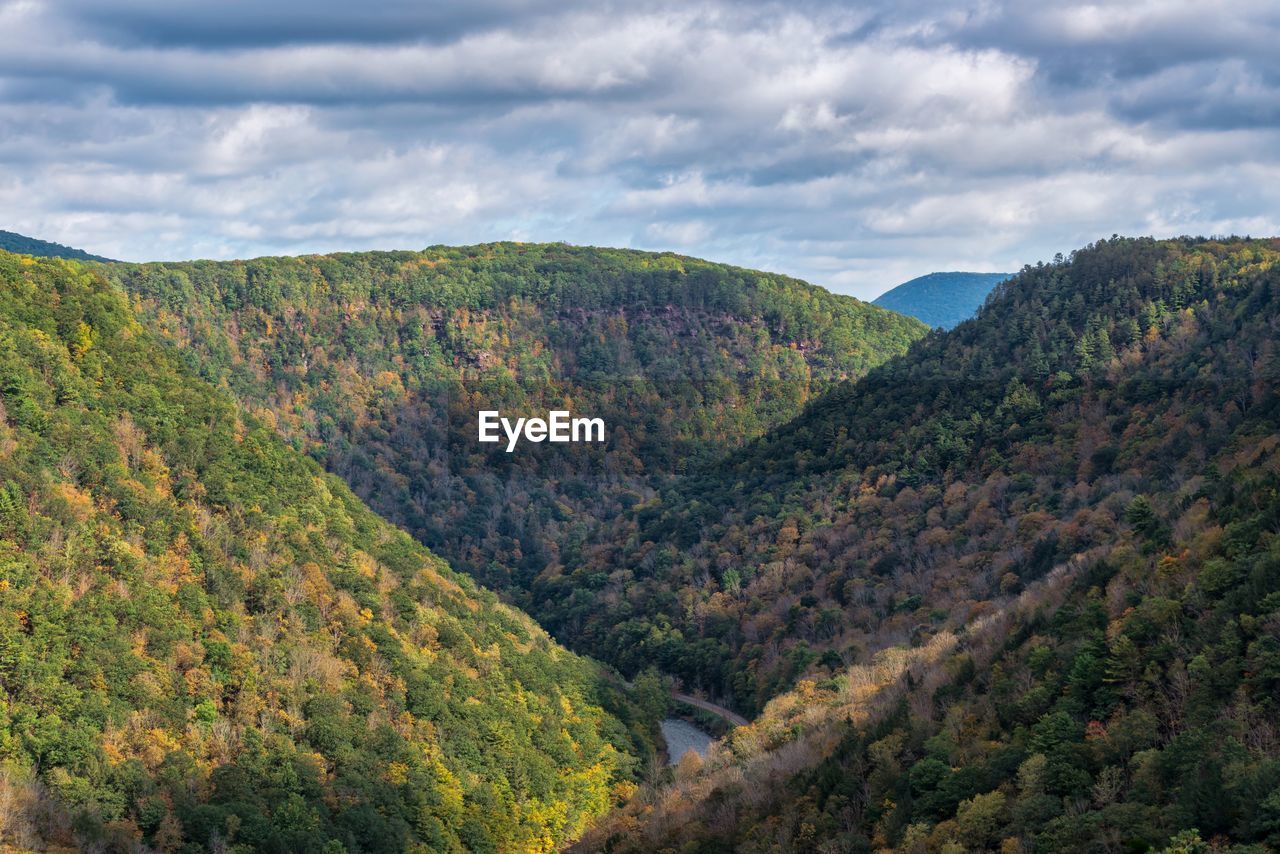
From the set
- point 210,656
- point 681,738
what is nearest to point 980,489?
point 681,738

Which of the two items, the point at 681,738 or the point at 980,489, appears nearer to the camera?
the point at 681,738

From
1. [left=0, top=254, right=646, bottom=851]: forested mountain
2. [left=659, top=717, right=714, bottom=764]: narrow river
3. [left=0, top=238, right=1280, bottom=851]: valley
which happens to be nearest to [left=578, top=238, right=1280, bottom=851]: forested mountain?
[left=0, top=238, right=1280, bottom=851]: valley


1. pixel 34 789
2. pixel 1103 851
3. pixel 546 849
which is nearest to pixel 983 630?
pixel 546 849

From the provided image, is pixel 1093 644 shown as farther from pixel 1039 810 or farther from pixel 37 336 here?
pixel 37 336

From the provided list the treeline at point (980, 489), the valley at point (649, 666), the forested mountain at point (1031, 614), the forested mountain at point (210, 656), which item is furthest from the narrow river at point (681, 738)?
the forested mountain at point (210, 656)

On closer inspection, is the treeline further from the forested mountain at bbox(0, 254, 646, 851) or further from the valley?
the forested mountain at bbox(0, 254, 646, 851)

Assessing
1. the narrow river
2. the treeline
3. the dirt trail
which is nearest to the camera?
the treeline

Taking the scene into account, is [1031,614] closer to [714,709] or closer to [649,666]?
[714,709]
